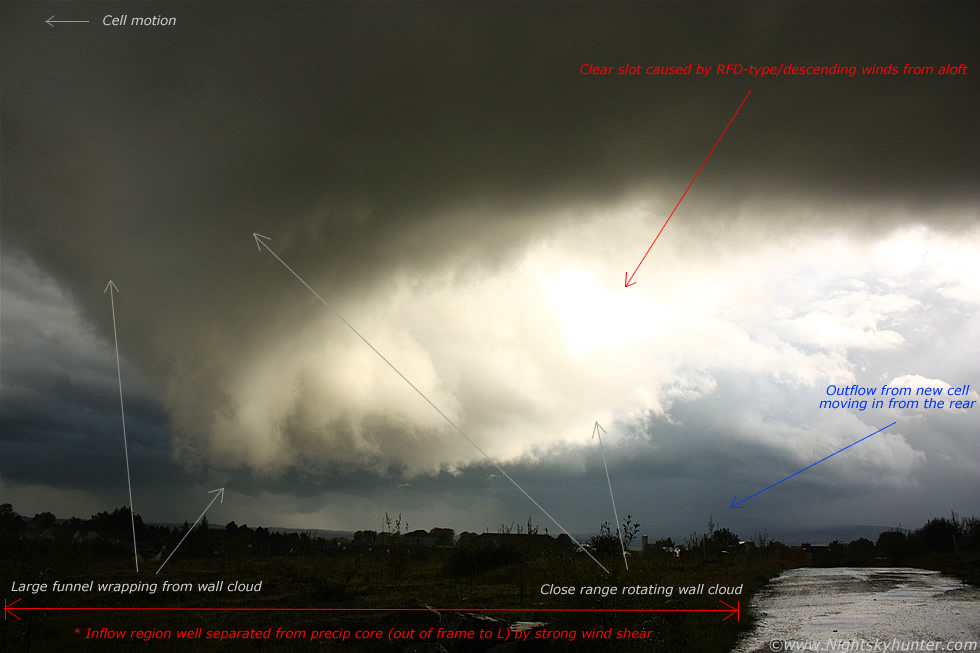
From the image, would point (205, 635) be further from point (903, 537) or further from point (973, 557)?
point (903, 537)

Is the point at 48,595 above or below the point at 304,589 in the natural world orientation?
above

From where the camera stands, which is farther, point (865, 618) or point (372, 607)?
point (372, 607)

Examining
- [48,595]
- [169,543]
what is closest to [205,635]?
[48,595]

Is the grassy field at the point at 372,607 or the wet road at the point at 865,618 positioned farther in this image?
the wet road at the point at 865,618

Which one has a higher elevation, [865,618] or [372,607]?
[865,618]

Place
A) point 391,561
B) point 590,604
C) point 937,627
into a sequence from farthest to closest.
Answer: point 391,561
point 937,627
point 590,604

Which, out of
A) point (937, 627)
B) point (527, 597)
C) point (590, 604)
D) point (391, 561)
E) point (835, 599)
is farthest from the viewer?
point (391, 561)

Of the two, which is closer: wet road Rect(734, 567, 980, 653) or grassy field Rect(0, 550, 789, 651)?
grassy field Rect(0, 550, 789, 651)

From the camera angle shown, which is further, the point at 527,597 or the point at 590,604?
the point at 527,597
